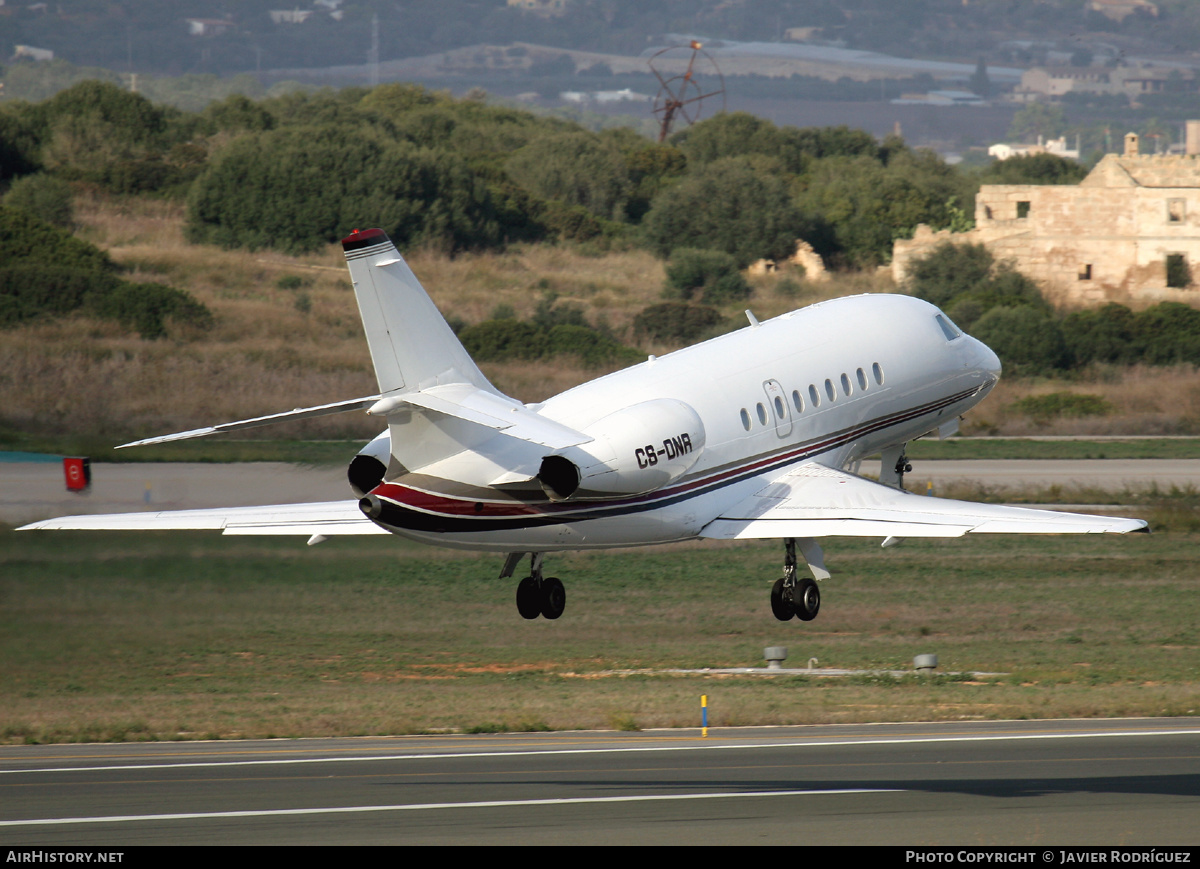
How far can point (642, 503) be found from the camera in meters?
28.0

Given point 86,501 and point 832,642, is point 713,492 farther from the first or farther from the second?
point 832,642

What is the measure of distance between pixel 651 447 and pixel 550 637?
26.7m

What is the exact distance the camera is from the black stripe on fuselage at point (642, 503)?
2541 cm

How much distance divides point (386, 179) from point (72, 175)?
20406 millimetres

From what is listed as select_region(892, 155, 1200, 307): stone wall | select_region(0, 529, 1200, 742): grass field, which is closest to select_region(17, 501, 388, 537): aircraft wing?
select_region(0, 529, 1200, 742): grass field

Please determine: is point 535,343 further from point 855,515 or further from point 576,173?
point 855,515

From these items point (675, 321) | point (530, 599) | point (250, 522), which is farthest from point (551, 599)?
point (675, 321)

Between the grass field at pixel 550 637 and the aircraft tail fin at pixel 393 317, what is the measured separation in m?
9.79

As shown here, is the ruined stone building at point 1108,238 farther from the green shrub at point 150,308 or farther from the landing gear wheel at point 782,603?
the landing gear wheel at point 782,603

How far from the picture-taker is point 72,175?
352 ft

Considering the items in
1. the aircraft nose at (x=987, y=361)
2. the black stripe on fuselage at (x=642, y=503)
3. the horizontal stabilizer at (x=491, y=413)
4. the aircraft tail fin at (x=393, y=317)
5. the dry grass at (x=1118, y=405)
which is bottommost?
the dry grass at (x=1118, y=405)

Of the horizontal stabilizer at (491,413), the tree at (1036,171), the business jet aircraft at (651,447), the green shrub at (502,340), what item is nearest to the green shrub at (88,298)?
the green shrub at (502,340)

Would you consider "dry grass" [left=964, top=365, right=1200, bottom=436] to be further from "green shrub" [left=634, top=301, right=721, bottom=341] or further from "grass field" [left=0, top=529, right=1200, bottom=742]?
"green shrub" [left=634, top=301, right=721, bottom=341]

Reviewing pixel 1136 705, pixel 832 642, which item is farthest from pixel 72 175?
pixel 1136 705
